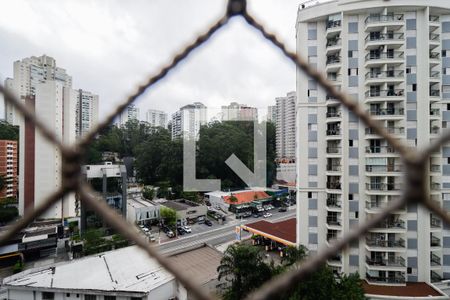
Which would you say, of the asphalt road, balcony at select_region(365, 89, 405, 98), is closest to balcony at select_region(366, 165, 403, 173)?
balcony at select_region(365, 89, 405, 98)

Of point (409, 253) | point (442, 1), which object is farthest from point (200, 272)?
point (442, 1)

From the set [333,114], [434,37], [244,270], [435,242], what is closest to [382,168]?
[333,114]

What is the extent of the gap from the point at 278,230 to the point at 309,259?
8.56m

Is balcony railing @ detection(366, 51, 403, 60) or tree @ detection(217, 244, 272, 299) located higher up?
balcony railing @ detection(366, 51, 403, 60)

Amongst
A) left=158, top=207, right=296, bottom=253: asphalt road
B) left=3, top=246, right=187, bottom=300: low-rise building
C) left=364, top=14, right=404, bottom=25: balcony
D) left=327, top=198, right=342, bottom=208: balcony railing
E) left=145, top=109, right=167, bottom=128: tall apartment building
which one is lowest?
left=158, top=207, right=296, bottom=253: asphalt road

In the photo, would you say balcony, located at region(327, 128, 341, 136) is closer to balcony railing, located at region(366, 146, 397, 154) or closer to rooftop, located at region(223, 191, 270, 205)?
balcony railing, located at region(366, 146, 397, 154)

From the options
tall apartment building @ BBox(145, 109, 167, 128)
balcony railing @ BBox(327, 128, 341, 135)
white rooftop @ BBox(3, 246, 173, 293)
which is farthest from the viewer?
tall apartment building @ BBox(145, 109, 167, 128)

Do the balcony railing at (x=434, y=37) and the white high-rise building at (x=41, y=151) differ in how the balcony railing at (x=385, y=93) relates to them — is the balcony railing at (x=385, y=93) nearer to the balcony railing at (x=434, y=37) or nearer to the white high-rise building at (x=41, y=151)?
the balcony railing at (x=434, y=37)

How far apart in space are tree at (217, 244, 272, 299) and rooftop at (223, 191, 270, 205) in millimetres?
8131

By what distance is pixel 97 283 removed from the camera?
454 centimetres

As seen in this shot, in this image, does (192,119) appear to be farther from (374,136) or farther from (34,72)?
(374,136)

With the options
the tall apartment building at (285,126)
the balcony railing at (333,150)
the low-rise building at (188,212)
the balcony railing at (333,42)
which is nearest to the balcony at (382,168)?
the balcony railing at (333,150)

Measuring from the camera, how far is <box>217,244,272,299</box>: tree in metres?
4.30

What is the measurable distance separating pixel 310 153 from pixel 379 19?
11.3ft
